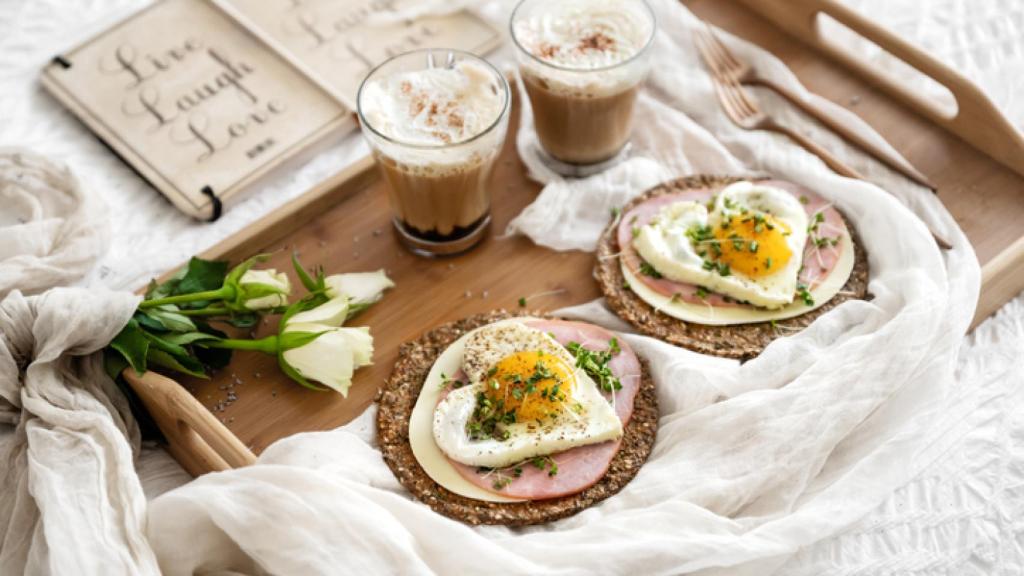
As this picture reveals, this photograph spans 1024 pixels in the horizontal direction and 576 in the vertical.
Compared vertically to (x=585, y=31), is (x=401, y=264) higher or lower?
lower

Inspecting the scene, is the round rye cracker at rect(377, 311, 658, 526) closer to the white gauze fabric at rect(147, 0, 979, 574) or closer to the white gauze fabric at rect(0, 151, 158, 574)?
the white gauze fabric at rect(147, 0, 979, 574)

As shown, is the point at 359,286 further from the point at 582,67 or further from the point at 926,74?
the point at 926,74

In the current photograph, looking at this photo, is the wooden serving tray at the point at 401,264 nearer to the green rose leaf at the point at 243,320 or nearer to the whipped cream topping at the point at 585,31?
the green rose leaf at the point at 243,320

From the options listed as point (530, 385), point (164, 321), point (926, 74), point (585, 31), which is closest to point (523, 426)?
point (530, 385)

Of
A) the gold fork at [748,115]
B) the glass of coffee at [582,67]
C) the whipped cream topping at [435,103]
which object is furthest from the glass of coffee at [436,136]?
the gold fork at [748,115]

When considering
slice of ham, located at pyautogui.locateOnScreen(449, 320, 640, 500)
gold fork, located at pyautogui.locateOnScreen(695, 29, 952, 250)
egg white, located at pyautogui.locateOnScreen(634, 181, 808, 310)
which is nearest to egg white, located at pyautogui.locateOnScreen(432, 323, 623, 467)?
slice of ham, located at pyautogui.locateOnScreen(449, 320, 640, 500)
